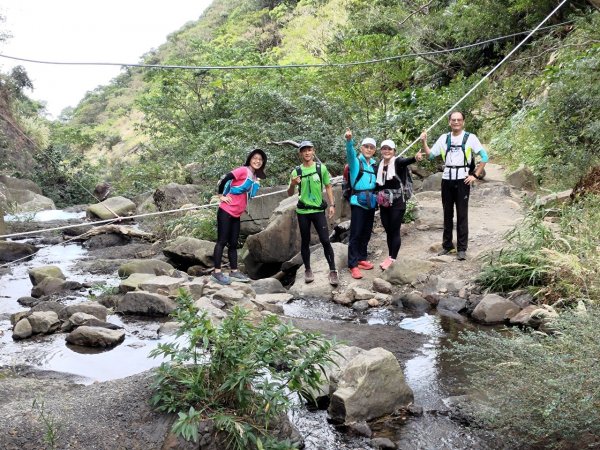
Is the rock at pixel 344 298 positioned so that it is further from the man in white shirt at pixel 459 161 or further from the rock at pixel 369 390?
the rock at pixel 369 390

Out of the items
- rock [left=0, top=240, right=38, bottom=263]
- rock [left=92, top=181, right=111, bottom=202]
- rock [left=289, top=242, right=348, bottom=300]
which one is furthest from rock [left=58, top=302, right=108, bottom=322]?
rock [left=92, top=181, right=111, bottom=202]

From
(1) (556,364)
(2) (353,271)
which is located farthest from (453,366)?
(2) (353,271)

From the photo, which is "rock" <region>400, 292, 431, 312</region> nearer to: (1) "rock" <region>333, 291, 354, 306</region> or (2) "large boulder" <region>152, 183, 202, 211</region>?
(1) "rock" <region>333, 291, 354, 306</region>

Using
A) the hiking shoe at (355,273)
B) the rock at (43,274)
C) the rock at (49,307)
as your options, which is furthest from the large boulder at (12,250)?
the hiking shoe at (355,273)

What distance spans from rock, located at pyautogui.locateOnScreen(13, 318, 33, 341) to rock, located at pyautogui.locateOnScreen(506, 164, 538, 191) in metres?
8.43

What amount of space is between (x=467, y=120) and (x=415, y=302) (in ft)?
25.2

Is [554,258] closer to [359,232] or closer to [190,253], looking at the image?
[359,232]

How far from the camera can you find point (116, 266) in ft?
37.1

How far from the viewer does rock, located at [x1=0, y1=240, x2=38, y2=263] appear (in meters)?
12.6

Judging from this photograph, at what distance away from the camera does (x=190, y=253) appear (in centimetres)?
1003

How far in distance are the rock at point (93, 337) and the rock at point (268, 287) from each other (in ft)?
7.25

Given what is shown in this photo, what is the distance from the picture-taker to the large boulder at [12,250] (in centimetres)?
1259

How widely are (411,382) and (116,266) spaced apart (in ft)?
24.7

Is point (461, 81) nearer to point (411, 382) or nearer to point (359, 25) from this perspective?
point (359, 25)
